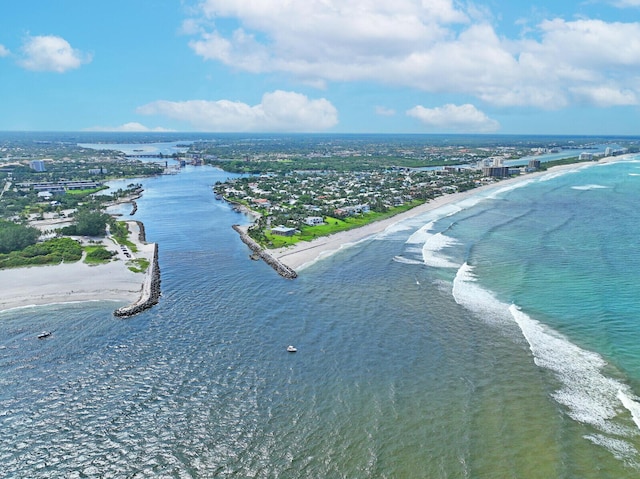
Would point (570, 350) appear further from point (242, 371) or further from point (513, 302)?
point (242, 371)

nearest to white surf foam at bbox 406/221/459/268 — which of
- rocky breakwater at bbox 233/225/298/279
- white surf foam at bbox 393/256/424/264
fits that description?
white surf foam at bbox 393/256/424/264

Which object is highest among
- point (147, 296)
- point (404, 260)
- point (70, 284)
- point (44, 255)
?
point (44, 255)

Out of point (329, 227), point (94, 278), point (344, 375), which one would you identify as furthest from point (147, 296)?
point (329, 227)

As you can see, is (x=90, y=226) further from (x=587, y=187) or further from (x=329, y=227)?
(x=587, y=187)

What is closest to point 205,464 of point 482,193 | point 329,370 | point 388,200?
point 329,370

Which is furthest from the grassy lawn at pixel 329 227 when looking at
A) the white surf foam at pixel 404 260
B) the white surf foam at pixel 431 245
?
the white surf foam at pixel 404 260
